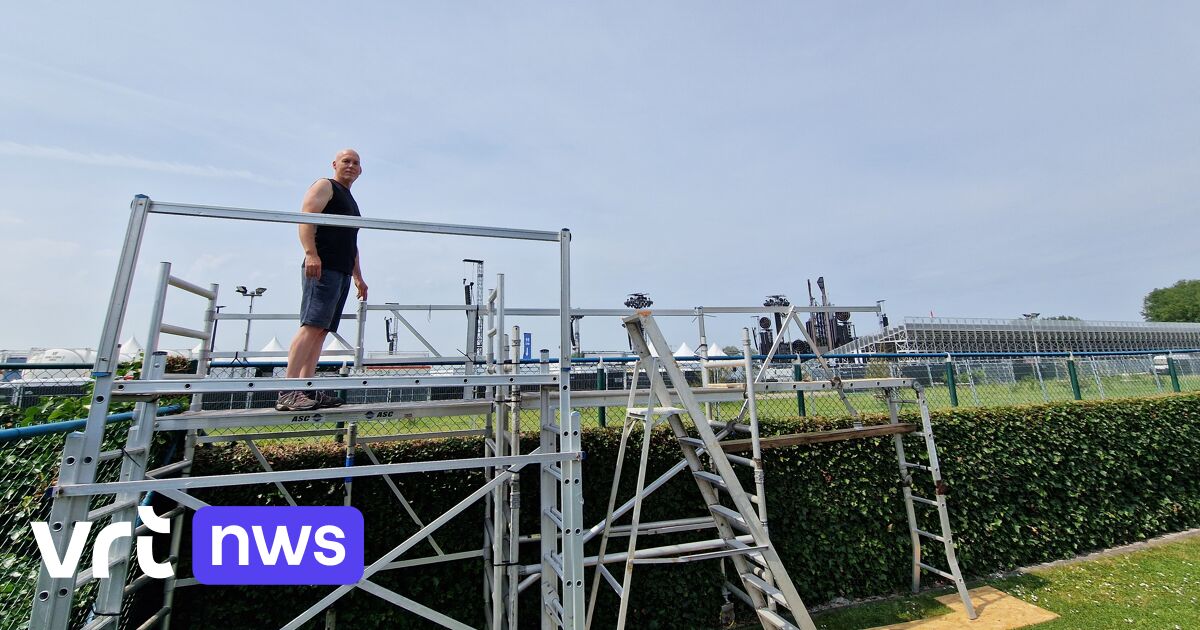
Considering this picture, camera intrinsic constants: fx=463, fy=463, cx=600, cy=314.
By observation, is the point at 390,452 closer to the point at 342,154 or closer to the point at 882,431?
the point at 342,154

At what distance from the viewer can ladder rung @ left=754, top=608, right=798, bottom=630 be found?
128 inches

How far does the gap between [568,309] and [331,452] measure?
2.69 metres

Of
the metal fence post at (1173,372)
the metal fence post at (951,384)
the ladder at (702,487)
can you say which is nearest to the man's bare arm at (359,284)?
the ladder at (702,487)

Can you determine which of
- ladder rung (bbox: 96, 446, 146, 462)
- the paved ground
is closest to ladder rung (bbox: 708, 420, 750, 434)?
the paved ground

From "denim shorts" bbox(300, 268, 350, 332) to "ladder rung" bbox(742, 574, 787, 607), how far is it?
11.7 feet

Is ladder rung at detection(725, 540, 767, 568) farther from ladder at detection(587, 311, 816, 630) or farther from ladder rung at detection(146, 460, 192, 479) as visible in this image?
ladder rung at detection(146, 460, 192, 479)

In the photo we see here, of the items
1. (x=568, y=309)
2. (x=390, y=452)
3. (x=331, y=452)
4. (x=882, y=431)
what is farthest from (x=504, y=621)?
(x=882, y=431)

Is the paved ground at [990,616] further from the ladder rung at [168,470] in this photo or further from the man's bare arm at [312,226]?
the ladder rung at [168,470]

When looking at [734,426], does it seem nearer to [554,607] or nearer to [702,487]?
[702,487]

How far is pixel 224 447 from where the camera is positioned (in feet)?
12.6

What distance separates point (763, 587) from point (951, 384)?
460 cm

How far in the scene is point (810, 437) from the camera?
3893 millimetres

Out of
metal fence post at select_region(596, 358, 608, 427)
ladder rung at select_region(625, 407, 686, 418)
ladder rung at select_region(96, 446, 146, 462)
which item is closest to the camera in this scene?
ladder rung at select_region(96, 446, 146, 462)

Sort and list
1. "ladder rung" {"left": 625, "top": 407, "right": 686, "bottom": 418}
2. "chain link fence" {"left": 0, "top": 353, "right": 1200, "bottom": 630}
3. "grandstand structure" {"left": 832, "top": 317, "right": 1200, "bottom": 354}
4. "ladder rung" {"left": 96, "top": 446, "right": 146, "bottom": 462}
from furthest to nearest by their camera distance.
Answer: "grandstand structure" {"left": 832, "top": 317, "right": 1200, "bottom": 354} → "ladder rung" {"left": 625, "top": 407, "right": 686, "bottom": 418} → "chain link fence" {"left": 0, "top": 353, "right": 1200, "bottom": 630} → "ladder rung" {"left": 96, "top": 446, "right": 146, "bottom": 462}
